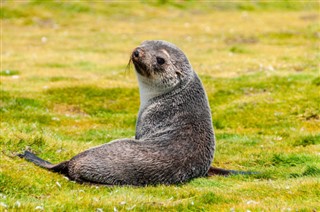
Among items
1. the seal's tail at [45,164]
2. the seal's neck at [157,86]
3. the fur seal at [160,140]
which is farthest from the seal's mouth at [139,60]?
the seal's tail at [45,164]

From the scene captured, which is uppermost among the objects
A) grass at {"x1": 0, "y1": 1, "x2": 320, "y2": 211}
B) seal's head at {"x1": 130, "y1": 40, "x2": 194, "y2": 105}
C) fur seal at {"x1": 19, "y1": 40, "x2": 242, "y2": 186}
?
→ seal's head at {"x1": 130, "y1": 40, "x2": 194, "y2": 105}

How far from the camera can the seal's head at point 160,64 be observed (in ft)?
41.7

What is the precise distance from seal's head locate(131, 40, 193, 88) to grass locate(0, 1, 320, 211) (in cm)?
255

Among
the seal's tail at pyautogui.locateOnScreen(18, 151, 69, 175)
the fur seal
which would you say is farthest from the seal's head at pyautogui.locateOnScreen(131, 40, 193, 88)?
the seal's tail at pyautogui.locateOnScreen(18, 151, 69, 175)

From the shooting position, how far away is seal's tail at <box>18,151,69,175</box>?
1170 centimetres

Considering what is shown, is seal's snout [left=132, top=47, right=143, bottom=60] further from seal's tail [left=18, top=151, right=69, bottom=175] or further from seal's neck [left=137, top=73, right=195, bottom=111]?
seal's tail [left=18, top=151, right=69, bottom=175]

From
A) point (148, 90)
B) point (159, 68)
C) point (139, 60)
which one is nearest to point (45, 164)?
point (148, 90)

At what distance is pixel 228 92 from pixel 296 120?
15.4 feet

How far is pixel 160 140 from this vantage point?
467 inches

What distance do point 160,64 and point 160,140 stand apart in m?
1.93

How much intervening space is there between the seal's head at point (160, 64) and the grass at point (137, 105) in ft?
8.37

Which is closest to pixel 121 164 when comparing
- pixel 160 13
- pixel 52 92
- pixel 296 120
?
pixel 296 120

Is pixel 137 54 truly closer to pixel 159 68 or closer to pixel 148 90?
pixel 159 68

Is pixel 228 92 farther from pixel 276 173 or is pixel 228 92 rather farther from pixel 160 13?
pixel 160 13
